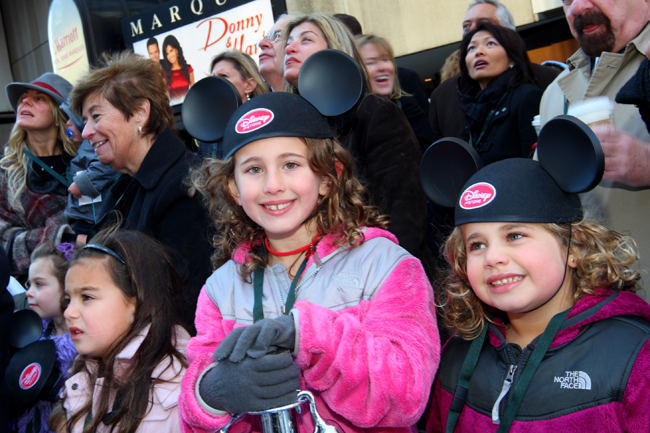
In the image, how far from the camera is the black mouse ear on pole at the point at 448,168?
1.71 metres

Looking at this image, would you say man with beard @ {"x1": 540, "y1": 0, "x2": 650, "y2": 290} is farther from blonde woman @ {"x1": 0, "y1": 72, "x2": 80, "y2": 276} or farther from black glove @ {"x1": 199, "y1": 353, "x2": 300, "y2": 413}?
blonde woman @ {"x1": 0, "y1": 72, "x2": 80, "y2": 276}

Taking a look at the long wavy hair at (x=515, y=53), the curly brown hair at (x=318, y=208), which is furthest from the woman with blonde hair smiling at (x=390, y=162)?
the long wavy hair at (x=515, y=53)

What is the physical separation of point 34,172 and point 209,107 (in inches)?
84.7

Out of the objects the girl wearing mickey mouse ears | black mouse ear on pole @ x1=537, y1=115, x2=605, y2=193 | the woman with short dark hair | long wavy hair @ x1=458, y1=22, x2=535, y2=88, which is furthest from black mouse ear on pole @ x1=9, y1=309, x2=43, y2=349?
long wavy hair @ x1=458, y1=22, x2=535, y2=88

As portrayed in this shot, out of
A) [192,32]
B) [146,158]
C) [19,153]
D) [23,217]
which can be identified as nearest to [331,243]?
[146,158]

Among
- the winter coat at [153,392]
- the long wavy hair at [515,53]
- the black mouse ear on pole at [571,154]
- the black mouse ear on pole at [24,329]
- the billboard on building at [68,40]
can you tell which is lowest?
the winter coat at [153,392]

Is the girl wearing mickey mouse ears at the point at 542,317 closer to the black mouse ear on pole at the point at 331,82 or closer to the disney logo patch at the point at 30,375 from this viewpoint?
the black mouse ear on pole at the point at 331,82

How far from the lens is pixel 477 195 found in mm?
1592

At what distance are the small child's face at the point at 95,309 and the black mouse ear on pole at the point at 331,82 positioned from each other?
1.11 metres

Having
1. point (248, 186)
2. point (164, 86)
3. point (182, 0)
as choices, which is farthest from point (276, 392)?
point (182, 0)

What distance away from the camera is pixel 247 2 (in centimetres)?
512

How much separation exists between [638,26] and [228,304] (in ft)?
5.49

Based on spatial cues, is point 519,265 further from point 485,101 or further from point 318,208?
point 485,101

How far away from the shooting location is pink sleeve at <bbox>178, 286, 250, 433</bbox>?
1.39 m
